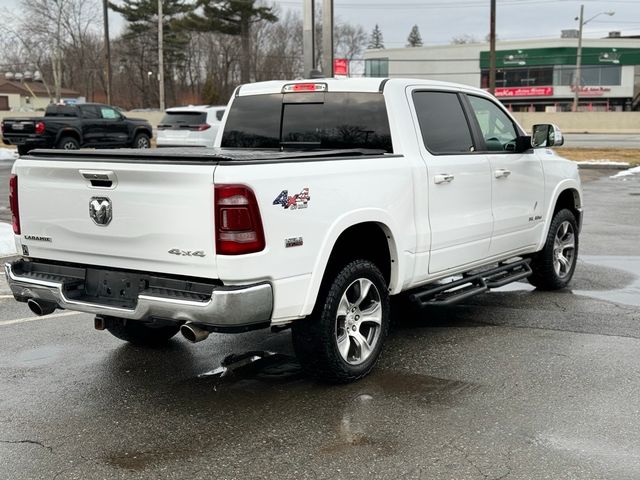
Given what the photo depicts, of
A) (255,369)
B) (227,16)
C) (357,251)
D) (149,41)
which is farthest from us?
(149,41)

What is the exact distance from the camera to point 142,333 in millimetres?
5684

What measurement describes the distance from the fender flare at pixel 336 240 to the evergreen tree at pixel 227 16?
61693mm

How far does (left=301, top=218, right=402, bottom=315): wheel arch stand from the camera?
441 cm

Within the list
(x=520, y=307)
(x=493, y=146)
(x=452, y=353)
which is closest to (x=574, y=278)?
(x=520, y=307)

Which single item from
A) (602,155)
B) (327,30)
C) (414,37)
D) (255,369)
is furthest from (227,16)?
(414,37)

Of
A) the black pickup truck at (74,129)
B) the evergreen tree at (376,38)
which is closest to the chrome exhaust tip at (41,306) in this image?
the black pickup truck at (74,129)

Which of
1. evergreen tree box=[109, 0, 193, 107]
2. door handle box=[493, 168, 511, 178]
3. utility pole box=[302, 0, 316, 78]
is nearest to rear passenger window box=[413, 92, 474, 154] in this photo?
door handle box=[493, 168, 511, 178]

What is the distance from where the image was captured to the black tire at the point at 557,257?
23.8ft

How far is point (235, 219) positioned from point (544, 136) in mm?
3719

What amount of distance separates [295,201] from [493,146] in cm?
271

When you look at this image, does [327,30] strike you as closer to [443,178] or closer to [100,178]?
[443,178]

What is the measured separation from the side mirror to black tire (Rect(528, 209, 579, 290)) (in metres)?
0.89

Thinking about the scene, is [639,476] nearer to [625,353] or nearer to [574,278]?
[625,353]

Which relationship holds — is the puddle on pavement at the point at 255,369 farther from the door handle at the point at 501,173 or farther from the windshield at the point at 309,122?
the door handle at the point at 501,173
